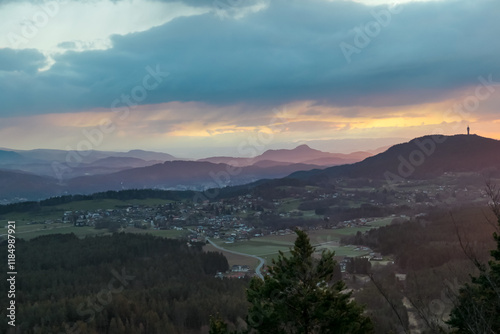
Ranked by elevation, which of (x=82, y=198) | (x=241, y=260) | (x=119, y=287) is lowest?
(x=241, y=260)

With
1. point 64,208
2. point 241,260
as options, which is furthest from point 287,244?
point 64,208

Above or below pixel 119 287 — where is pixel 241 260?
below

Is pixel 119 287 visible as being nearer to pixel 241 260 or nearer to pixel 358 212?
pixel 241 260

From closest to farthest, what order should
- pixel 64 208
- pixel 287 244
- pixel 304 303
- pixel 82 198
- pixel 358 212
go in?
pixel 304 303 → pixel 287 244 → pixel 358 212 → pixel 64 208 → pixel 82 198

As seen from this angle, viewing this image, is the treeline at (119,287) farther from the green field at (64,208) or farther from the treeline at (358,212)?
the treeline at (358,212)

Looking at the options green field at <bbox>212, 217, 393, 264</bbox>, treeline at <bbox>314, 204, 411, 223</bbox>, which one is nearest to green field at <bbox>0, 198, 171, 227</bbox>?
green field at <bbox>212, 217, 393, 264</bbox>

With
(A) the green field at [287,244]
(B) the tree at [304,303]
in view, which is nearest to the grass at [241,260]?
(A) the green field at [287,244]

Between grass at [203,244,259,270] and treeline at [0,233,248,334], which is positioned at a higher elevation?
treeline at [0,233,248,334]

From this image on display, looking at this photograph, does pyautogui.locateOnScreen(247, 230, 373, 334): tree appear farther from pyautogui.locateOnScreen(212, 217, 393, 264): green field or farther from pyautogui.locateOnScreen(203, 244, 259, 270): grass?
pyautogui.locateOnScreen(212, 217, 393, 264): green field
